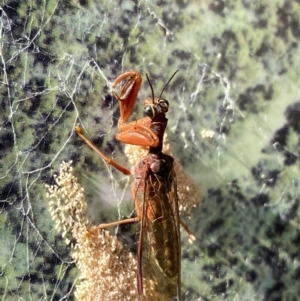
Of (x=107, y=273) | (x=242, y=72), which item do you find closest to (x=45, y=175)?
(x=107, y=273)

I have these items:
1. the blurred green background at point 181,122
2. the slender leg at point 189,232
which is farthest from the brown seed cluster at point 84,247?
the slender leg at point 189,232

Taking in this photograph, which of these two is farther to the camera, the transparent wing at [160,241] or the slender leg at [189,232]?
the slender leg at [189,232]

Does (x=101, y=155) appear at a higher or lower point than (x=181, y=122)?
lower

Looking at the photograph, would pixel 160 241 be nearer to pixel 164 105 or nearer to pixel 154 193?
pixel 154 193

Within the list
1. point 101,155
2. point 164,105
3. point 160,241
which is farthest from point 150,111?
point 160,241

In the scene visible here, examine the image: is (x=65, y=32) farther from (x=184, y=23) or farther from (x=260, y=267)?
(x=260, y=267)

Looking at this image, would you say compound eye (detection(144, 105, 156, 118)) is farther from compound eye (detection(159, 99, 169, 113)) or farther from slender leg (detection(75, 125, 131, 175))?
slender leg (detection(75, 125, 131, 175))

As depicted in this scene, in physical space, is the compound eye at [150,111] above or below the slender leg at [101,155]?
above

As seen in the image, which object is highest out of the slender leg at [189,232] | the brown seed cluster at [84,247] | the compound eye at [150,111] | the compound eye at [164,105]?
the compound eye at [164,105]

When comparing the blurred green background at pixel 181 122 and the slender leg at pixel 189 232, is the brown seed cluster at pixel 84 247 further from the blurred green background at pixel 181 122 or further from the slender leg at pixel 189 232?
the slender leg at pixel 189 232

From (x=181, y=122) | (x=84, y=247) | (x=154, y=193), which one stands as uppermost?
(x=181, y=122)
